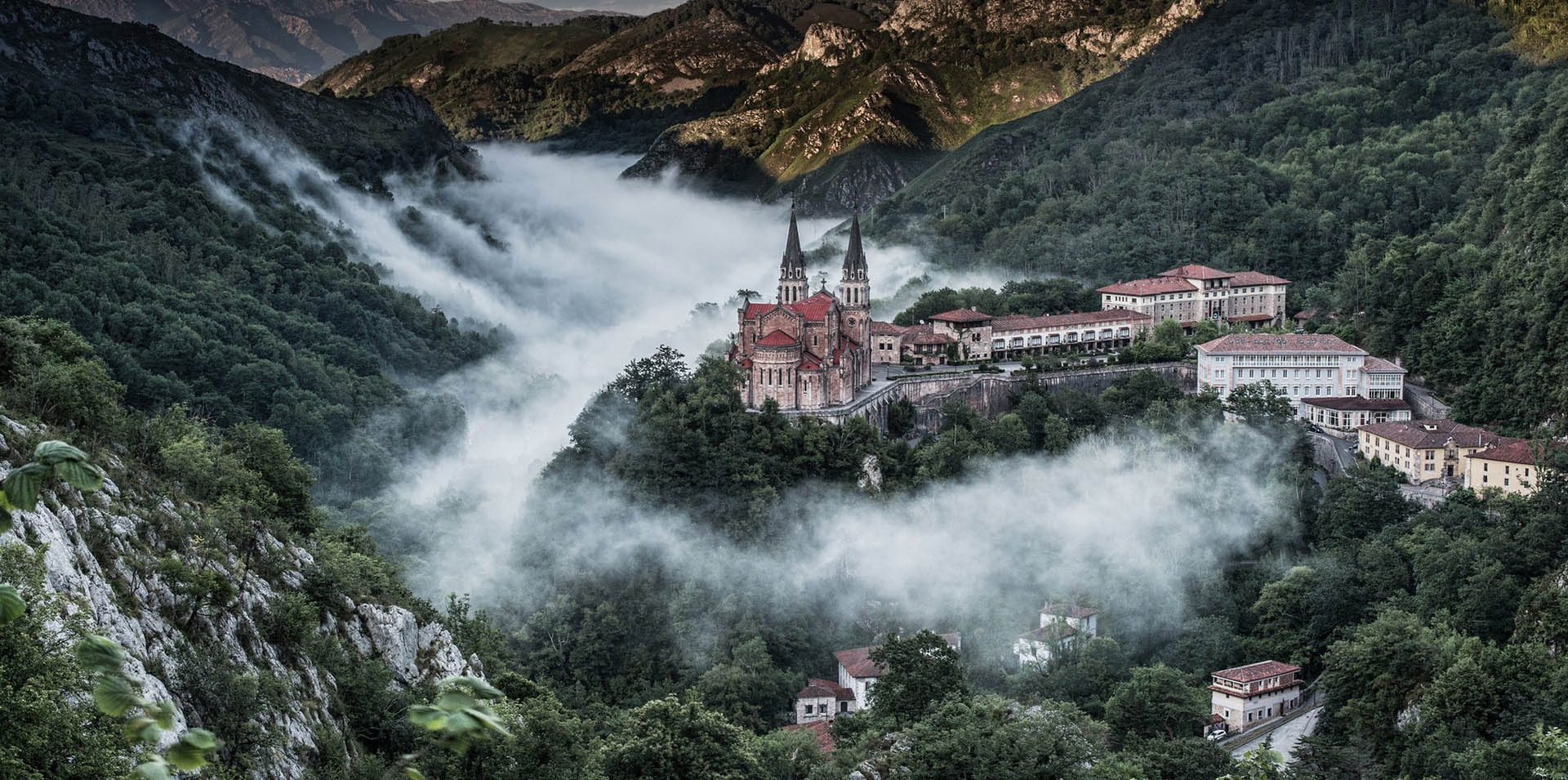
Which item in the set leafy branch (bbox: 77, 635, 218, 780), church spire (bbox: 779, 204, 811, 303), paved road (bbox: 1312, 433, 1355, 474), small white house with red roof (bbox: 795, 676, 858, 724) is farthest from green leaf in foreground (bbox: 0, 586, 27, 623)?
church spire (bbox: 779, 204, 811, 303)

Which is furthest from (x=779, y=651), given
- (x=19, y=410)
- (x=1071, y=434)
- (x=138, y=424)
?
(x=19, y=410)

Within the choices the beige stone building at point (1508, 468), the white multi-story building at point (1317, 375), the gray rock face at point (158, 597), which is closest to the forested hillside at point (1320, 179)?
the white multi-story building at point (1317, 375)

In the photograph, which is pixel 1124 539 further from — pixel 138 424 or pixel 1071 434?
pixel 138 424

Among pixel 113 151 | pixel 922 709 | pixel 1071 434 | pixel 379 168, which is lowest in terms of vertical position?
pixel 922 709

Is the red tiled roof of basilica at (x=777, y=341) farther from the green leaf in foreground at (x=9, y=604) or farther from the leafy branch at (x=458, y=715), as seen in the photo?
the green leaf in foreground at (x=9, y=604)

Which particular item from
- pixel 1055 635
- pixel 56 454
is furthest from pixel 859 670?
pixel 56 454
